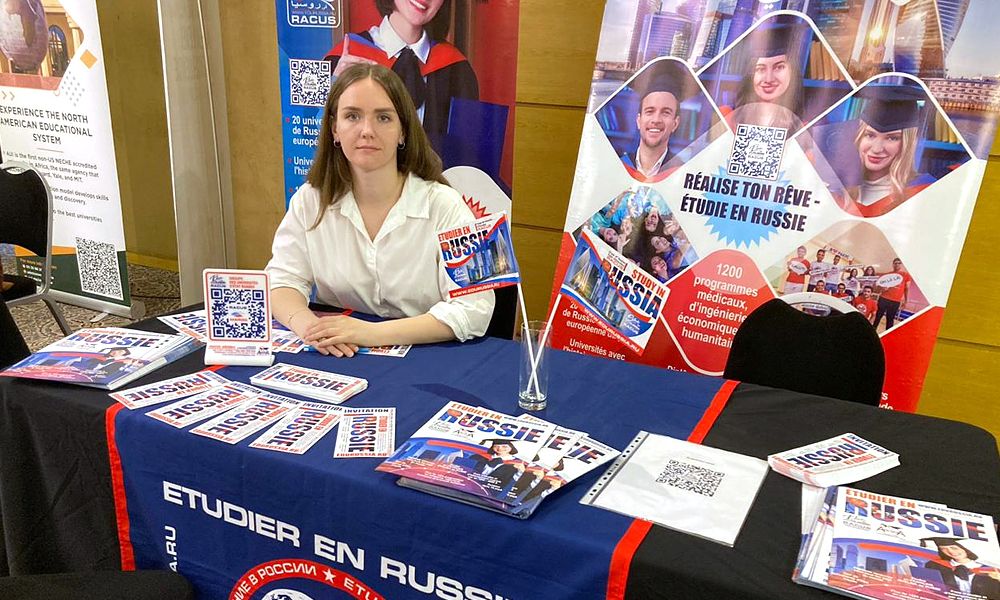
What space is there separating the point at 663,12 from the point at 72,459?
2.23 meters

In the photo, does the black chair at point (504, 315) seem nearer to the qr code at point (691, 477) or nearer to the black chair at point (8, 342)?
the qr code at point (691, 477)

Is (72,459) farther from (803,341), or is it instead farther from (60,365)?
(803,341)

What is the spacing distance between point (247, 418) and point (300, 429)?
0.40 feet

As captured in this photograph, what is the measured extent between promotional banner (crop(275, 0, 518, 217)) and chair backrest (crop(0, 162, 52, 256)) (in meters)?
1.44

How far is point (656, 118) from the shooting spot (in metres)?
2.54

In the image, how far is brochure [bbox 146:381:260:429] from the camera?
4.44ft

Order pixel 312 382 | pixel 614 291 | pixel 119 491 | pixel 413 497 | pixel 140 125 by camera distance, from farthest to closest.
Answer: pixel 140 125 < pixel 614 291 < pixel 312 382 < pixel 119 491 < pixel 413 497

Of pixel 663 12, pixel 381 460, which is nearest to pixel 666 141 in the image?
pixel 663 12

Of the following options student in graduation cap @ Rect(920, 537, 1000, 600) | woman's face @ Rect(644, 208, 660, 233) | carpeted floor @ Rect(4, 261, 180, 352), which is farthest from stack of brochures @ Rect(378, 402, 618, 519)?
carpeted floor @ Rect(4, 261, 180, 352)

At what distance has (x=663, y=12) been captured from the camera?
8.13ft

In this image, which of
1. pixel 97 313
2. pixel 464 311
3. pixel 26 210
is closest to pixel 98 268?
pixel 97 313

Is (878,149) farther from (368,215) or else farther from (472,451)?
(472,451)

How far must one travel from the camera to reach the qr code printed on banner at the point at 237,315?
5.43 feet

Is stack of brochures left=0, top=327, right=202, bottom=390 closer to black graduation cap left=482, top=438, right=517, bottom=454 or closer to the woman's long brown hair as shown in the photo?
the woman's long brown hair
